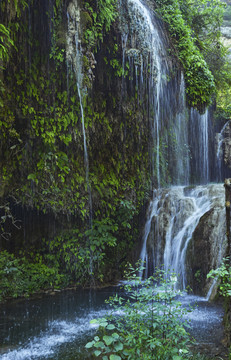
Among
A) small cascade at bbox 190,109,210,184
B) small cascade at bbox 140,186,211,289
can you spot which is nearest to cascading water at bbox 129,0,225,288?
small cascade at bbox 140,186,211,289

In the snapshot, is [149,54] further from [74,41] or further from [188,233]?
[188,233]

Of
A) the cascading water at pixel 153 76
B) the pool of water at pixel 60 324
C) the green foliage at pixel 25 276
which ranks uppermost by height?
the cascading water at pixel 153 76

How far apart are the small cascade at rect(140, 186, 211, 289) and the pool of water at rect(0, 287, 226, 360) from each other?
4.29ft

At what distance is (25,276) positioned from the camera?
24.8 ft

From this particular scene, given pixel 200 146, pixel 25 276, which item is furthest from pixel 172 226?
pixel 200 146

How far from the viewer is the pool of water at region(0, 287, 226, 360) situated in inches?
180

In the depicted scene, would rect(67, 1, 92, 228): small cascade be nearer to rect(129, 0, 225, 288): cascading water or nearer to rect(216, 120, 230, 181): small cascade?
rect(129, 0, 225, 288): cascading water

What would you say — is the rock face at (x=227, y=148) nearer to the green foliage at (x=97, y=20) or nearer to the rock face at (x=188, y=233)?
the rock face at (x=188, y=233)

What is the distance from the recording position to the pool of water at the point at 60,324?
4574 millimetres

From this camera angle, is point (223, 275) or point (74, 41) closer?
point (223, 275)

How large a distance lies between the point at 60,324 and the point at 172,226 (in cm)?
444

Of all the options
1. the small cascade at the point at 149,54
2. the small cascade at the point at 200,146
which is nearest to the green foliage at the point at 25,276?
the small cascade at the point at 149,54

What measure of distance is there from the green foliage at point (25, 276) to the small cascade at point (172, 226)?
2779 mm

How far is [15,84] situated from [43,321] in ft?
17.5
